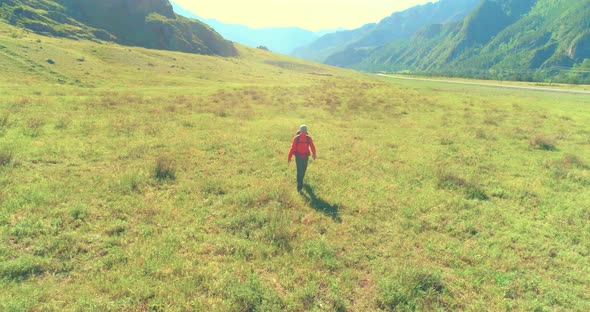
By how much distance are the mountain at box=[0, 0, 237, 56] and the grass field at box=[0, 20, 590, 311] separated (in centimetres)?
8775

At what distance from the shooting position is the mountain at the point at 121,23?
87500 mm

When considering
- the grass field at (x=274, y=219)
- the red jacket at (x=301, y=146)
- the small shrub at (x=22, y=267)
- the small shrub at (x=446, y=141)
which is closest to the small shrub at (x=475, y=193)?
the grass field at (x=274, y=219)

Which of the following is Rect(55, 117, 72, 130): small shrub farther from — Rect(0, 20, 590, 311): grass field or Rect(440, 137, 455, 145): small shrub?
Rect(440, 137, 455, 145): small shrub

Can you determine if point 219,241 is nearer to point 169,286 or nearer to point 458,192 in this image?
point 169,286

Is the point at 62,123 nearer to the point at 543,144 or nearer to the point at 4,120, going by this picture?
the point at 4,120

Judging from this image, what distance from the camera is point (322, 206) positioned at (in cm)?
1187

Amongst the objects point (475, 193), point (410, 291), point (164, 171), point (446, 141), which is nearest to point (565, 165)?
point (446, 141)

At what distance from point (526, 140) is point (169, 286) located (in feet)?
91.3

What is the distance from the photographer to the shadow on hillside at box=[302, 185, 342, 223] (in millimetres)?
11219

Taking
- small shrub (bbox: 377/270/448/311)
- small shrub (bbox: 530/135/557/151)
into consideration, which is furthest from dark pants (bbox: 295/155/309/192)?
small shrub (bbox: 530/135/557/151)

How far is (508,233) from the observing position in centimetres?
1045

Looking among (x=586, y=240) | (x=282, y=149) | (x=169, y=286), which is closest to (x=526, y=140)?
(x=586, y=240)

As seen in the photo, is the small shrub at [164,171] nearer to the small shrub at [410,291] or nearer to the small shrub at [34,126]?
the small shrub at [34,126]

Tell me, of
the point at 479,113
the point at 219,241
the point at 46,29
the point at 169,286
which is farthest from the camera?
the point at 46,29
